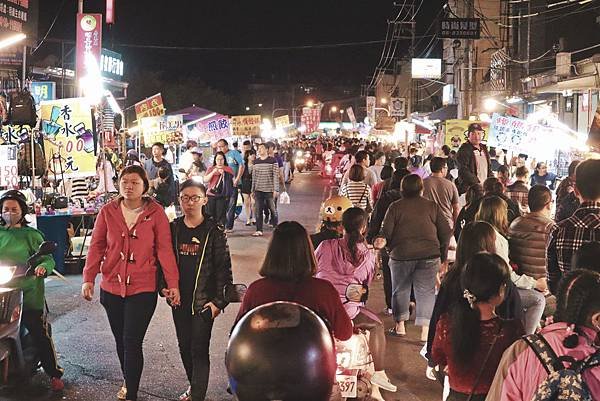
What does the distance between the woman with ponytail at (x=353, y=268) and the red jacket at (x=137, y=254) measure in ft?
3.84

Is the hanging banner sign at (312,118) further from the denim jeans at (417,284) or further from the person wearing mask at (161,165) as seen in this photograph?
the denim jeans at (417,284)

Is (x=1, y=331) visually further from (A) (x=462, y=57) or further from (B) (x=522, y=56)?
(A) (x=462, y=57)

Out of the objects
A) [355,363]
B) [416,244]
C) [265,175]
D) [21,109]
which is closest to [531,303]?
[416,244]

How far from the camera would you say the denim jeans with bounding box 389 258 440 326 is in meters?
8.20

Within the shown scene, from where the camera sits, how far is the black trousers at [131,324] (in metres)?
5.86

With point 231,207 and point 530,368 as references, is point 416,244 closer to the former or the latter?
point 530,368

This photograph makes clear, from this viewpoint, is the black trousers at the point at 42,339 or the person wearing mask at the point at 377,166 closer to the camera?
the black trousers at the point at 42,339

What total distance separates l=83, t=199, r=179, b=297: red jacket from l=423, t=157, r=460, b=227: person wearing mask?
5055mm

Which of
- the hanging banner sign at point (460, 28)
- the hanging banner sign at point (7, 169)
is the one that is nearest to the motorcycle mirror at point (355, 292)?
the hanging banner sign at point (7, 169)

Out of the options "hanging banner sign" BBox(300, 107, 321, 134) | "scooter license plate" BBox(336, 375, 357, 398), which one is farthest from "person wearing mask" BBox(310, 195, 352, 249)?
"hanging banner sign" BBox(300, 107, 321, 134)

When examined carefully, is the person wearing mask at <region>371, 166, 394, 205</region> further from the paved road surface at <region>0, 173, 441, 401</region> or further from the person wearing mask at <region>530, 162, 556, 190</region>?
the person wearing mask at <region>530, 162, 556, 190</region>

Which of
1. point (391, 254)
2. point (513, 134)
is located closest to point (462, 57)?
point (513, 134)

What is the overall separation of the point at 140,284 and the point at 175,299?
0.30 meters

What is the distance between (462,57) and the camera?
139 feet
